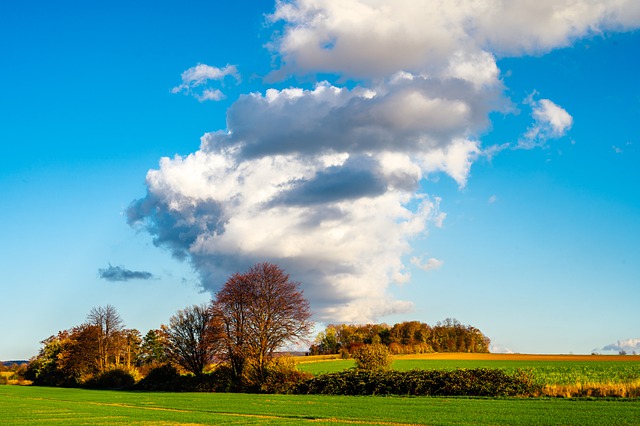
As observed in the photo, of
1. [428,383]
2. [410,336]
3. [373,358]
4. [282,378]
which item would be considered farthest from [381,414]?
[410,336]

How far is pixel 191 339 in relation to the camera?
218ft

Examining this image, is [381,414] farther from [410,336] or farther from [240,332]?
[410,336]

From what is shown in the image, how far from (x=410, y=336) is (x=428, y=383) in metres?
106

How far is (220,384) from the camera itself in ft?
194

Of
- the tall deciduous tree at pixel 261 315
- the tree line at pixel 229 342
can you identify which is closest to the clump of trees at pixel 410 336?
the tree line at pixel 229 342

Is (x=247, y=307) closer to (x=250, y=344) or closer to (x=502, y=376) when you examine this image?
(x=250, y=344)

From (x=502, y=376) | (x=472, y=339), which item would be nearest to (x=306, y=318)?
(x=502, y=376)

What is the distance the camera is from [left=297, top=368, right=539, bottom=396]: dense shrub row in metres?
37.0

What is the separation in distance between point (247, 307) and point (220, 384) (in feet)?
27.8

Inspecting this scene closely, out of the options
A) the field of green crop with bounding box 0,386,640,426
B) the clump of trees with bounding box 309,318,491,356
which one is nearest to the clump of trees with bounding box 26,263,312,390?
the field of green crop with bounding box 0,386,640,426

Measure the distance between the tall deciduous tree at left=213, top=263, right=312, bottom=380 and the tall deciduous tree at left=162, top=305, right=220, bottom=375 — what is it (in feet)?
11.5

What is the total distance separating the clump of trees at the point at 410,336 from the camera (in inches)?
5655

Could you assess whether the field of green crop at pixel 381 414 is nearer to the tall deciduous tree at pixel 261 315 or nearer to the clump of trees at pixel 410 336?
the tall deciduous tree at pixel 261 315

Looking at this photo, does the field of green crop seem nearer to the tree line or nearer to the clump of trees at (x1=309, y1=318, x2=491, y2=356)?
the tree line
